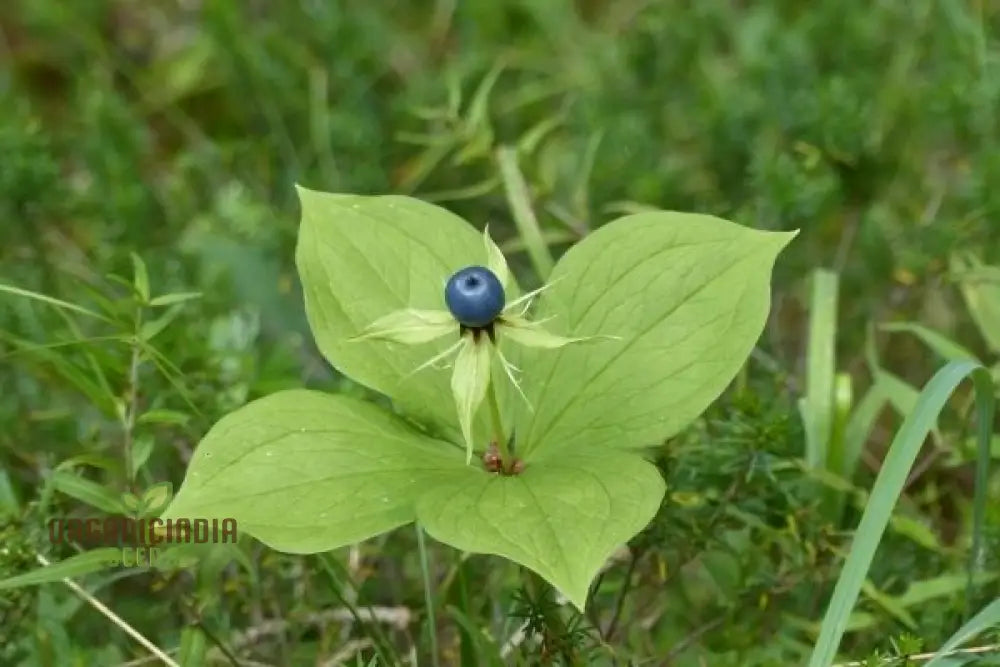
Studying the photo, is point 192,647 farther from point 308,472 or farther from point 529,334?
point 529,334

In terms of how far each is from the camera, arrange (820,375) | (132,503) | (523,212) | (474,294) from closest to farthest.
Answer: (474,294) < (132,503) < (820,375) < (523,212)

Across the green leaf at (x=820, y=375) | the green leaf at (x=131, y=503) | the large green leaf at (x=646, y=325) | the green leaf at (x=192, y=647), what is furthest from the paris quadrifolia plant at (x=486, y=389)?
the green leaf at (x=820, y=375)

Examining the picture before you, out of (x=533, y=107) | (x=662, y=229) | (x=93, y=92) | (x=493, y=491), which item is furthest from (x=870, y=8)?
(x=493, y=491)

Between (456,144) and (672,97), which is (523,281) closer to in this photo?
(456,144)

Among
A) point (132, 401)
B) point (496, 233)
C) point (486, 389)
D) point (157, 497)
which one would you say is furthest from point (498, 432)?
point (496, 233)

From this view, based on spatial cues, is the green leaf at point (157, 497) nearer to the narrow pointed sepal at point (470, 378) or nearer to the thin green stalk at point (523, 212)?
the narrow pointed sepal at point (470, 378)

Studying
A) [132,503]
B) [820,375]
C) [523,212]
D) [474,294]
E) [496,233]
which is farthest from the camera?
[496,233]

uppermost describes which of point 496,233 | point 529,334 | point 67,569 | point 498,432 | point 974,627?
point 496,233
